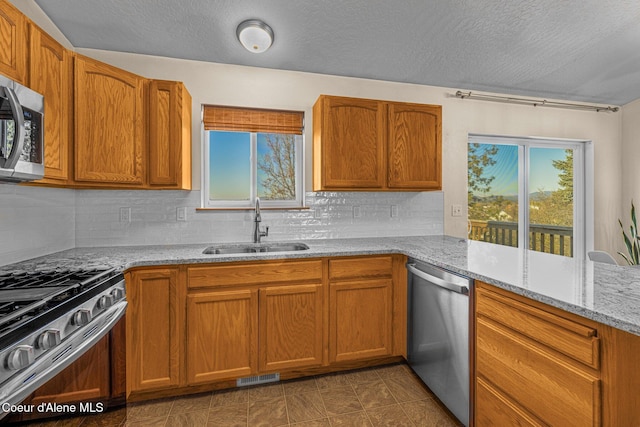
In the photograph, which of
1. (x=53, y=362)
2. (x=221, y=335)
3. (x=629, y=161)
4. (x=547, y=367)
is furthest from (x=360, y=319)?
(x=629, y=161)

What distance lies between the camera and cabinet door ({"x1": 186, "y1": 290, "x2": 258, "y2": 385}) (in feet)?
6.35

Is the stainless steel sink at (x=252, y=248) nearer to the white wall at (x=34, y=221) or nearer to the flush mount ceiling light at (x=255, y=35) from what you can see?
the white wall at (x=34, y=221)

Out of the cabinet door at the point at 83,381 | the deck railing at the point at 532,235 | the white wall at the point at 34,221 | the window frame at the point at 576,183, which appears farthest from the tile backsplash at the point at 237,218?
the cabinet door at the point at 83,381

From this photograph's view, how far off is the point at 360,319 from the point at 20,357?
5.84 feet

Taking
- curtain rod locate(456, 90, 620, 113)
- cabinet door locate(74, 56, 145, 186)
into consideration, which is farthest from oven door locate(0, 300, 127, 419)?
curtain rod locate(456, 90, 620, 113)

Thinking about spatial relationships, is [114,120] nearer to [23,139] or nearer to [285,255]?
[23,139]

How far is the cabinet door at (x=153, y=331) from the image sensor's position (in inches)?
72.6

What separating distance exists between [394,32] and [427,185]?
1213 mm

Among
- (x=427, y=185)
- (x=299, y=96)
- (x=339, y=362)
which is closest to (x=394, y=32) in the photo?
(x=299, y=96)

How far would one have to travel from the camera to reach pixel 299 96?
2.77 m

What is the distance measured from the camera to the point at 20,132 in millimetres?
1262

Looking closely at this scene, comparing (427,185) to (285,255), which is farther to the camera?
(427,185)

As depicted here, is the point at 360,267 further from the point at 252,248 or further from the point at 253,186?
the point at 253,186

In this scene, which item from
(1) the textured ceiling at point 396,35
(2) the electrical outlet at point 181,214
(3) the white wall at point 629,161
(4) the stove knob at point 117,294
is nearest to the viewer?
(4) the stove knob at point 117,294
